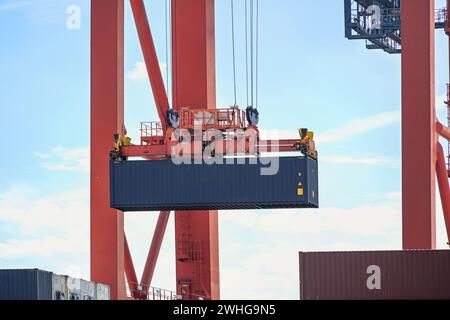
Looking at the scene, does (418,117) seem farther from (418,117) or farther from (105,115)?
(105,115)

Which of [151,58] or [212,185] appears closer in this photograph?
[212,185]

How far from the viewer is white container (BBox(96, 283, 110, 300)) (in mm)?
54075

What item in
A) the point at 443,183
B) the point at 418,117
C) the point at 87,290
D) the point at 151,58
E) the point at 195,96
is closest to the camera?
the point at 87,290

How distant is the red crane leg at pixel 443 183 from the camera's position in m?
61.6

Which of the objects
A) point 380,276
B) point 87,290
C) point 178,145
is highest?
point 178,145

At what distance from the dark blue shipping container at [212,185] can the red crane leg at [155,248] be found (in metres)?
8.77

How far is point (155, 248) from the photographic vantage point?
230ft

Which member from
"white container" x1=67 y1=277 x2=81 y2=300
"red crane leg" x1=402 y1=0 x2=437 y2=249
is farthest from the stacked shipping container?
"red crane leg" x1=402 y1=0 x2=437 y2=249

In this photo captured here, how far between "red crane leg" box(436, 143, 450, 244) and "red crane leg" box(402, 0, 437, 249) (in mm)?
3437

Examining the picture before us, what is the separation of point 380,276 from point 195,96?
18.5m

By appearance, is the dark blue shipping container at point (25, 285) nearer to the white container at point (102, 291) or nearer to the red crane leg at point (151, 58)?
the white container at point (102, 291)

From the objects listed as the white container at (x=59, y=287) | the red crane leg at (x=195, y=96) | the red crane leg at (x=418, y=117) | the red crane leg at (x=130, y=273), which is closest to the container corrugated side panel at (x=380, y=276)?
the white container at (x=59, y=287)

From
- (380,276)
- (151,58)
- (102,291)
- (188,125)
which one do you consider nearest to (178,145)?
(188,125)
